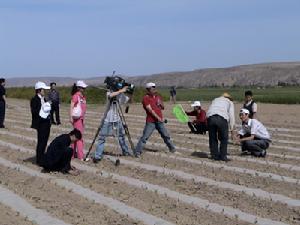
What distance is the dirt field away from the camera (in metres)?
7.36

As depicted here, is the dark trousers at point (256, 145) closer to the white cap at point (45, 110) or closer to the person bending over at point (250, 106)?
the person bending over at point (250, 106)

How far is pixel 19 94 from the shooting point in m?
71.3

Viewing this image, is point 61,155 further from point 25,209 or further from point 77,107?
point 25,209

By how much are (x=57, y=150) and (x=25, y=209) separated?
2712 mm

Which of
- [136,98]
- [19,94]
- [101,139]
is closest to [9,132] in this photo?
[101,139]

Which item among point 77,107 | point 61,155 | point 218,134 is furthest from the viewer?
point 218,134

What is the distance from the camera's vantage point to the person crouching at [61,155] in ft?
34.1

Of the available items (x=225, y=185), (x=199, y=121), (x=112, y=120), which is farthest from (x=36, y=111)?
(x=199, y=121)

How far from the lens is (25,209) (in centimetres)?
779

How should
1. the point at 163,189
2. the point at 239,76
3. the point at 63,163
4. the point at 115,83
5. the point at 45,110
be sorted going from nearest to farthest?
the point at 163,189
the point at 63,163
the point at 45,110
the point at 115,83
the point at 239,76

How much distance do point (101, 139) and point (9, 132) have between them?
7975mm

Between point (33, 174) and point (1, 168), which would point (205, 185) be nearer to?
point (33, 174)

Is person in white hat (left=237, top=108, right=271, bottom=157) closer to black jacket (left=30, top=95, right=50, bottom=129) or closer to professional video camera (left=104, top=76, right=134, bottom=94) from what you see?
professional video camera (left=104, top=76, right=134, bottom=94)

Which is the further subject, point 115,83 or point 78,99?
point 115,83
